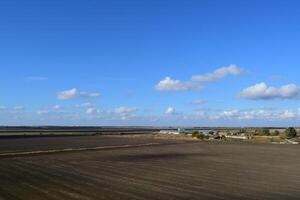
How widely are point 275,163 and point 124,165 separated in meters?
10.7

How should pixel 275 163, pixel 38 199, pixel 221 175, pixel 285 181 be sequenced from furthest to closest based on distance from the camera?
pixel 275 163 → pixel 221 175 → pixel 285 181 → pixel 38 199

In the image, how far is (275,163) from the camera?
32.7 metres

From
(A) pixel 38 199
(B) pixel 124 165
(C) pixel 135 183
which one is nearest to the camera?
(A) pixel 38 199

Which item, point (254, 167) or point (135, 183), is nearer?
point (135, 183)

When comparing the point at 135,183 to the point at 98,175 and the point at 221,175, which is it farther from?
the point at 221,175

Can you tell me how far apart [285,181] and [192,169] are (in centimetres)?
577

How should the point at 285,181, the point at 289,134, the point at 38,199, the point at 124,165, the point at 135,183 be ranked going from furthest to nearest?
the point at 289,134 < the point at 124,165 < the point at 285,181 < the point at 135,183 < the point at 38,199

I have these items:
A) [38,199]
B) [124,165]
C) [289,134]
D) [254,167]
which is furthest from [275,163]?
[289,134]

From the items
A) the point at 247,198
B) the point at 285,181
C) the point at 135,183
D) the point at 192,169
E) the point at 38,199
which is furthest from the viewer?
the point at 192,169

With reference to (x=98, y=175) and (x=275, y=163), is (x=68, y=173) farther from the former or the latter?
(x=275, y=163)

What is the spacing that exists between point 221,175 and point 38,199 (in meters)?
11.1

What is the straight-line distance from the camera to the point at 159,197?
55.5 ft

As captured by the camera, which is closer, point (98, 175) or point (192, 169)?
point (98, 175)

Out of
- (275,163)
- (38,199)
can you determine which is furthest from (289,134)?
(38,199)
